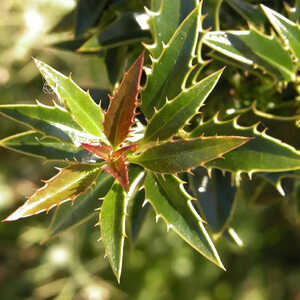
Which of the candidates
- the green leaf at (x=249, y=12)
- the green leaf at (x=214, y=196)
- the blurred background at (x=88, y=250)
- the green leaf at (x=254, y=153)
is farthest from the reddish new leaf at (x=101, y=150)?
the blurred background at (x=88, y=250)

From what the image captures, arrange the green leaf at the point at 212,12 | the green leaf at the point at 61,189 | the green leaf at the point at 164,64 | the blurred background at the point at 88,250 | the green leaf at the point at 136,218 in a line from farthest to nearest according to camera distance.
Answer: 1. the blurred background at the point at 88,250
2. the green leaf at the point at 136,218
3. the green leaf at the point at 212,12
4. the green leaf at the point at 164,64
5. the green leaf at the point at 61,189

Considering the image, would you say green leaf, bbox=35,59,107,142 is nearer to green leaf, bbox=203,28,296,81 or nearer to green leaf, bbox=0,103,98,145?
green leaf, bbox=0,103,98,145

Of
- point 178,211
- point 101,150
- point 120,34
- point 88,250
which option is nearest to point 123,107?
point 101,150

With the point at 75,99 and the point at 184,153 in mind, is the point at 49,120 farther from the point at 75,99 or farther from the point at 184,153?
the point at 184,153

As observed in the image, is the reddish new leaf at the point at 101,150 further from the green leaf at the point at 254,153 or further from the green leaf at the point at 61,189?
the green leaf at the point at 254,153

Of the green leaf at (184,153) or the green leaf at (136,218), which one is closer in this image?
the green leaf at (184,153)

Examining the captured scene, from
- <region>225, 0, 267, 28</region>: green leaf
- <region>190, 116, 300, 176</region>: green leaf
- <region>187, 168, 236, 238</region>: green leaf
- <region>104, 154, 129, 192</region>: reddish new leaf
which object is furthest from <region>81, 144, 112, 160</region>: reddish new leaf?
<region>225, 0, 267, 28</region>: green leaf

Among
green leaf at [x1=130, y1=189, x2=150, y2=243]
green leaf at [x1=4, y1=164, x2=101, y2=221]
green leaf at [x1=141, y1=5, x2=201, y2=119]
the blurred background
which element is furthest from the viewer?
the blurred background
